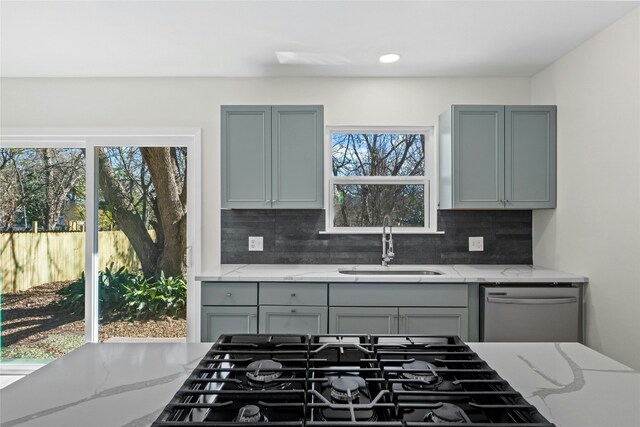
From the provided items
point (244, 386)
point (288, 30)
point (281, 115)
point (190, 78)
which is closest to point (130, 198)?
point (190, 78)

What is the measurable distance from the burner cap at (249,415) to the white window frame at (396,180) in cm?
253

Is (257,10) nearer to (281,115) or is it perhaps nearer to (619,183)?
(281,115)

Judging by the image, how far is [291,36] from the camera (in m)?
2.56

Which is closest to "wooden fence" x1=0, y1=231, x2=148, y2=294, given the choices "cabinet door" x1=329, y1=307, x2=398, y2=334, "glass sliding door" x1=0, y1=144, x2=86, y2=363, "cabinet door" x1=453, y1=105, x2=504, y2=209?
"glass sliding door" x1=0, y1=144, x2=86, y2=363

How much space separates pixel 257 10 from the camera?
2248 mm

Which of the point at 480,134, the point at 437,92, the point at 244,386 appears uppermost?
the point at 437,92

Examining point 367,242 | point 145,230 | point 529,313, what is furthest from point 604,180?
point 145,230

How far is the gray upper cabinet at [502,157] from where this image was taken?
9.66 ft

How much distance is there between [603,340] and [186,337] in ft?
9.96

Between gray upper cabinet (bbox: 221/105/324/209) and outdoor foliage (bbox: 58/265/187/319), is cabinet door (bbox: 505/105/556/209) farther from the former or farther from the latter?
outdoor foliage (bbox: 58/265/187/319)

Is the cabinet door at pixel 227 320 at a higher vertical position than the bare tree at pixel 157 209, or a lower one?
lower

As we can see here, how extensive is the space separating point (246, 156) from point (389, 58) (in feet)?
4.22

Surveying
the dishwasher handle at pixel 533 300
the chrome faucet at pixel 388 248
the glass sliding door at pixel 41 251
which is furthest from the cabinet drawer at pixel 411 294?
the glass sliding door at pixel 41 251

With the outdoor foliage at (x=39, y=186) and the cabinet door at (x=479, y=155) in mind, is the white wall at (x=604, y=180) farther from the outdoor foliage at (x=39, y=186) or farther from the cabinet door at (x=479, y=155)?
the outdoor foliage at (x=39, y=186)
